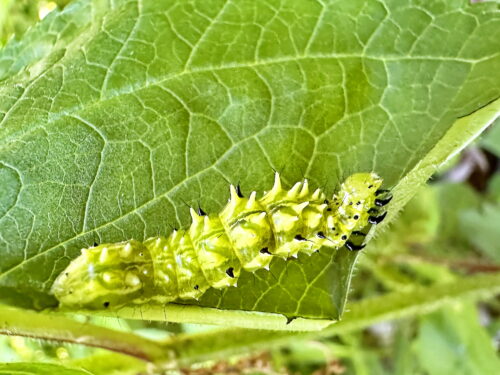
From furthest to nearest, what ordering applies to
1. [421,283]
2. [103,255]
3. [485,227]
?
[421,283]
[485,227]
[103,255]

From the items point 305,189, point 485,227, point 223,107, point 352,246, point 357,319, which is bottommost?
point 485,227

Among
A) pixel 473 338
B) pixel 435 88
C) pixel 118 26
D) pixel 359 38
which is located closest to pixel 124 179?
pixel 118 26

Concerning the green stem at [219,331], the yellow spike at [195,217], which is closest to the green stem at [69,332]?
the green stem at [219,331]

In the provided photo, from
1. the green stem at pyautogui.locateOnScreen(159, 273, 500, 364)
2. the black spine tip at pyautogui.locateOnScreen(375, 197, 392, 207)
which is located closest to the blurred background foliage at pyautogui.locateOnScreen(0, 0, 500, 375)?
the green stem at pyautogui.locateOnScreen(159, 273, 500, 364)

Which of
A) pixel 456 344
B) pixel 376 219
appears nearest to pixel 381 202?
pixel 376 219

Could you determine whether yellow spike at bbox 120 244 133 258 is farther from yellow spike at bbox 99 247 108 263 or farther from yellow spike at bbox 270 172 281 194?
yellow spike at bbox 270 172 281 194

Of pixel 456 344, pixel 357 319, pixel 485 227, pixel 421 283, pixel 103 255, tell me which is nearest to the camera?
pixel 103 255

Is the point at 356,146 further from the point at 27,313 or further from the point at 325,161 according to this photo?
the point at 27,313

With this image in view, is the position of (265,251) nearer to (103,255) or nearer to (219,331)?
(103,255)
